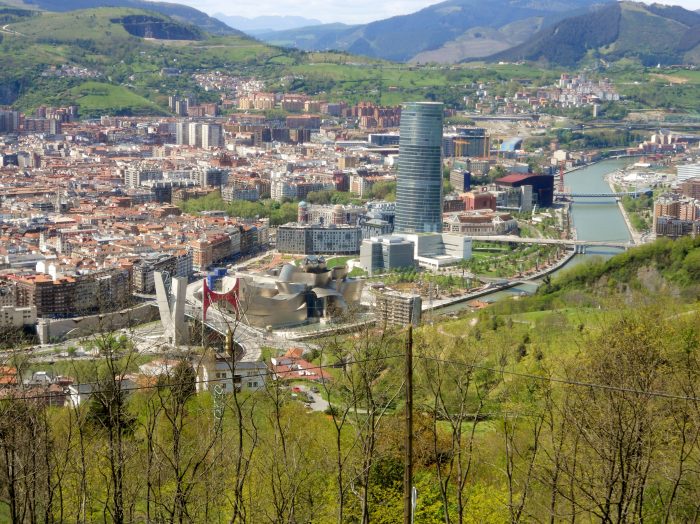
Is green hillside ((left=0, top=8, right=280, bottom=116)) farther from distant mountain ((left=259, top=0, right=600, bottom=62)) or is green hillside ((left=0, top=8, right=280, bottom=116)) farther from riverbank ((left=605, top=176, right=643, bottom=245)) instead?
distant mountain ((left=259, top=0, right=600, bottom=62))

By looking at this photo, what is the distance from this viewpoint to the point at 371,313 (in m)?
9.97

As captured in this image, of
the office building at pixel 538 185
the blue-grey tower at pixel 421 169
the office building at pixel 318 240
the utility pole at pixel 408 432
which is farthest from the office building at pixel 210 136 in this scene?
the utility pole at pixel 408 432

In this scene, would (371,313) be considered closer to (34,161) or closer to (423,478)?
(423,478)

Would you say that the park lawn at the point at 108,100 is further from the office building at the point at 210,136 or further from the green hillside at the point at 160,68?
the office building at the point at 210,136

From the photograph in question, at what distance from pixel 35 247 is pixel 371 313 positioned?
6.47m

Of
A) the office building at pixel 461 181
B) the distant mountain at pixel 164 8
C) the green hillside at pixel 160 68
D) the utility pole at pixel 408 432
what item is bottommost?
the office building at pixel 461 181

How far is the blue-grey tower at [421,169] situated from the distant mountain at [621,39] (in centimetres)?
3245

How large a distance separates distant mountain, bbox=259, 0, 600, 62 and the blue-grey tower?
4594cm

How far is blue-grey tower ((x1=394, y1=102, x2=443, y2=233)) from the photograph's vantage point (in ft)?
56.0

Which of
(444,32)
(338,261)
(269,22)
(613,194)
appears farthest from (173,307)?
(269,22)

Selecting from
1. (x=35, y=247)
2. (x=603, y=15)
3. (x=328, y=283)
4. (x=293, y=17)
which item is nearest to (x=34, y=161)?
(x=35, y=247)

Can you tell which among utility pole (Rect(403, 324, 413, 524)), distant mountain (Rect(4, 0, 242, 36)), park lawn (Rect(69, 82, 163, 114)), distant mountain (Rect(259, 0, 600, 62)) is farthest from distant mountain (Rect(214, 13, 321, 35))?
utility pole (Rect(403, 324, 413, 524))

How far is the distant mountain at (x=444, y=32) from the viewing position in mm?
67312

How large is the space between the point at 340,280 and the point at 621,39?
42761 mm
